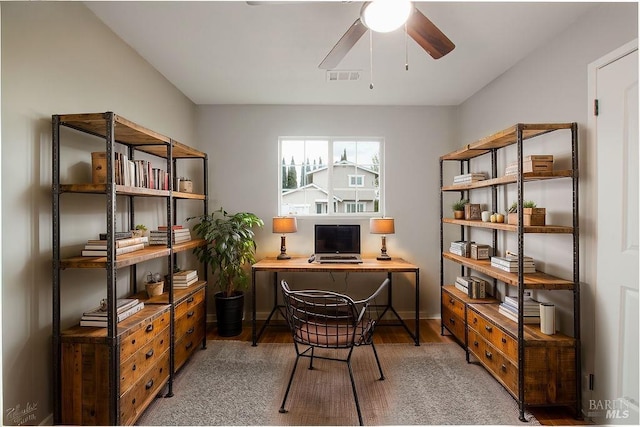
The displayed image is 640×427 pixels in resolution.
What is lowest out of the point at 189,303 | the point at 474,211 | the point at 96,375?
the point at 96,375

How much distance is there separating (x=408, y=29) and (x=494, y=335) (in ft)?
7.37

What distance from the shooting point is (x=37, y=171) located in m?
1.80

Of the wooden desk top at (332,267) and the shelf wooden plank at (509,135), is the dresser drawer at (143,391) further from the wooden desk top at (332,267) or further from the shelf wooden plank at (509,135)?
the shelf wooden plank at (509,135)

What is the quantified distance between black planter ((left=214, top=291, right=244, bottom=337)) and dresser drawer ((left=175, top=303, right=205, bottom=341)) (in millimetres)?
300

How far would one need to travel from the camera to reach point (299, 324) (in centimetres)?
248

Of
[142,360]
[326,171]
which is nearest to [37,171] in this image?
[142,360]

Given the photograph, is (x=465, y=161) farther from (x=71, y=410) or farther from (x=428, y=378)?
(x=71, y=410)

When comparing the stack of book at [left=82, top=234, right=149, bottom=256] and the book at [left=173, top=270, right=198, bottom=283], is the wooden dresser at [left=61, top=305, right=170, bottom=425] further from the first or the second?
the book at [left=173, top=270, right=198, bottom=283]

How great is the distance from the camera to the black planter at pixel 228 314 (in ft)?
11.4

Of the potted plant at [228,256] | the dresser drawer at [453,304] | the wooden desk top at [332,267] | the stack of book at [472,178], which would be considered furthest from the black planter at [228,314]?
the stack of book at [472,178]

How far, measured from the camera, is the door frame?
6.84ft

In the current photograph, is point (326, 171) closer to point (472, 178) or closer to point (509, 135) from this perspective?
point (472, 178)

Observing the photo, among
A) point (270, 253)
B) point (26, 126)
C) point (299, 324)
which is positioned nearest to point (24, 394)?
point (26, 126)

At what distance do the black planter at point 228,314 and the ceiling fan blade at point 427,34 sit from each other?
2.92 m
